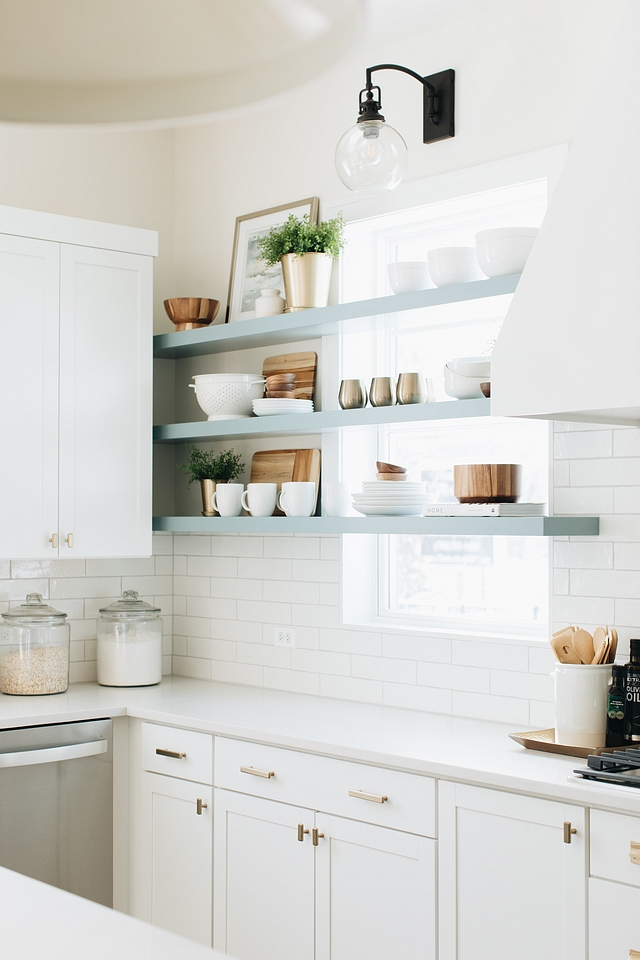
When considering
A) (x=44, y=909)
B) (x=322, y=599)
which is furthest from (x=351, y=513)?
(x=44, y=909)

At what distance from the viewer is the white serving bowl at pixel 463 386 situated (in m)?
2.85

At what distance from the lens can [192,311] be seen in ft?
12.3

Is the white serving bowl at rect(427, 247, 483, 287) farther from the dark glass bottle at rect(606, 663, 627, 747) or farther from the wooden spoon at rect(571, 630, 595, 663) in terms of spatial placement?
the dark glass bottle at rect(606, 663, 627, 747)

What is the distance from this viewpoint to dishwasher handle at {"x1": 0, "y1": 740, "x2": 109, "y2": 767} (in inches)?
118

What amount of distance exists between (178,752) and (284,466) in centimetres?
111

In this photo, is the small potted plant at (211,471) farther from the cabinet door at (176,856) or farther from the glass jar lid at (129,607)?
the cabinet door at (176,856)

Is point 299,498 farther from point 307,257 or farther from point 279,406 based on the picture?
point 307,257

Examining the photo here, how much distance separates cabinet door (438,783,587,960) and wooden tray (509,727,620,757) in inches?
9.2

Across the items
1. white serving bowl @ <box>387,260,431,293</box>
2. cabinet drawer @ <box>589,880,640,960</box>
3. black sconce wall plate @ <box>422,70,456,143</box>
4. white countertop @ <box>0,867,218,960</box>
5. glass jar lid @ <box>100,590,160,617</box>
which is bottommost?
cabinet drawer @ <box>589,880,640,960</box>

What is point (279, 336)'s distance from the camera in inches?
139

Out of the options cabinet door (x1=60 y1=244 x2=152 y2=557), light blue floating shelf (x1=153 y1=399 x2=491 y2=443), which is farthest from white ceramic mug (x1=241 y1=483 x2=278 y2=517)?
cabinet door (x1=60 y1=244 x2=152 y2=557)

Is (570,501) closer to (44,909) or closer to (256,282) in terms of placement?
(256,282)

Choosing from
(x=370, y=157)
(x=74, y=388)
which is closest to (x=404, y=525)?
(x=370, y=157)

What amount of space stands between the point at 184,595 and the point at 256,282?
1314 mm
